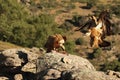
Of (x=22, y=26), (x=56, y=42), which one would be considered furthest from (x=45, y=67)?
(x=22, y=26)

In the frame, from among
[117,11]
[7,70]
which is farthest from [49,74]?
[117,11]

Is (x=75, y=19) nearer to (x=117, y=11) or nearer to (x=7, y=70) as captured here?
(x=117, y=11)

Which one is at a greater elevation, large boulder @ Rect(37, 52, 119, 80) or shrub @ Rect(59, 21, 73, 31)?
large boulder @ Rect(37, 52, 119, 80)

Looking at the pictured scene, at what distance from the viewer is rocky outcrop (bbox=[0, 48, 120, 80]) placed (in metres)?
22.9

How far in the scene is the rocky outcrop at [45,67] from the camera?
901 inches

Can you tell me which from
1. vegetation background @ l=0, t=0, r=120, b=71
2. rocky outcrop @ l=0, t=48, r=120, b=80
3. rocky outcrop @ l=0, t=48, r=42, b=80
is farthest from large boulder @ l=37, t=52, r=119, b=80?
vegetation background @ l=0, t=0, r=120, b=71

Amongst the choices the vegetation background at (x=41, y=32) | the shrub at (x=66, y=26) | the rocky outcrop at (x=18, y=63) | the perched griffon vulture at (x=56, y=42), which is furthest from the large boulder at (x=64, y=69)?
the shrub at (x=66, y=26)

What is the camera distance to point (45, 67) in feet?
87.8

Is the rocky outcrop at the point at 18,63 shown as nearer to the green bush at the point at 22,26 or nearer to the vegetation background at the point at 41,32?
the vegetation background at the point at 41,32

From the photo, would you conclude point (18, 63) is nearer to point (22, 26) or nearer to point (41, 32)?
point (41, 32)

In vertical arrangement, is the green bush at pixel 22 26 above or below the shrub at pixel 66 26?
above

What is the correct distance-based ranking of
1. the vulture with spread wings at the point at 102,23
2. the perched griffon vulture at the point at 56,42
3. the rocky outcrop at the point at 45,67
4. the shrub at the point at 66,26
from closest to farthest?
the vulture with spread wings at the point at 102,23
the rocky outcrop at the point at 45,67
the perched griffon vulture at the point at 56,42
the shrub at the point at 66,26

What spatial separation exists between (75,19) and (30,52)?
6722cm

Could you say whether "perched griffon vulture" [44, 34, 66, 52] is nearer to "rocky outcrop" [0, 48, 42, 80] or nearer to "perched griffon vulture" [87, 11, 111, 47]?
"rocky outcrop" [0, 48, 42, 80]
